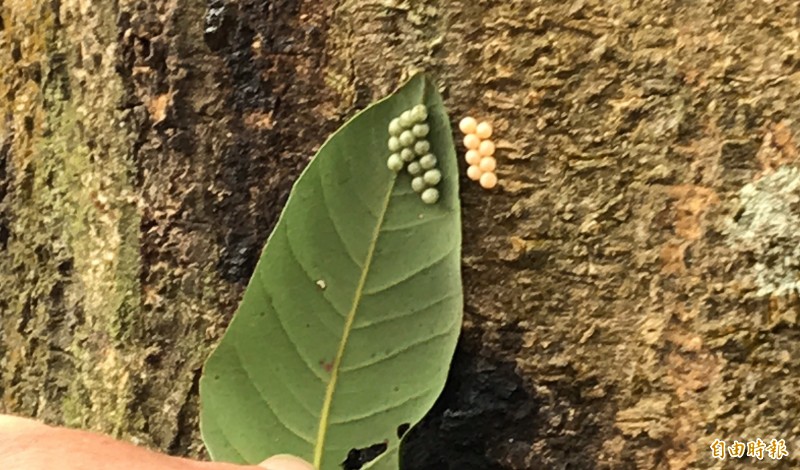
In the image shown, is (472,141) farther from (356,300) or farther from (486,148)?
(356,300)

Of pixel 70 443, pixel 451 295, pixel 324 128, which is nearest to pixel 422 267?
pixel 451 295

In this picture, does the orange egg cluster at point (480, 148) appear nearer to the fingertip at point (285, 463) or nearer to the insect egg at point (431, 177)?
the insect egg at point (431, 177)

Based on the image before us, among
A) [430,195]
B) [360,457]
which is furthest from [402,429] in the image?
[430,195]

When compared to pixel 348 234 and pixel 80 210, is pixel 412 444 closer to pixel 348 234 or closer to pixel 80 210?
pixel 348 234

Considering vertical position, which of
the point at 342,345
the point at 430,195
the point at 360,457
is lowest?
the point at 360,457

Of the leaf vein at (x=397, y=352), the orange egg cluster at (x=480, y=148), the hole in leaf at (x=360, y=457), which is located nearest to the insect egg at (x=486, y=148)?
the orange egg cluster at (x=480, y=148)

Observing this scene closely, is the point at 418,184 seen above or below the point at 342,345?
above

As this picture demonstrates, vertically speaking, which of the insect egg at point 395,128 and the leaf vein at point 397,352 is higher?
the insect egg at point 395,128
